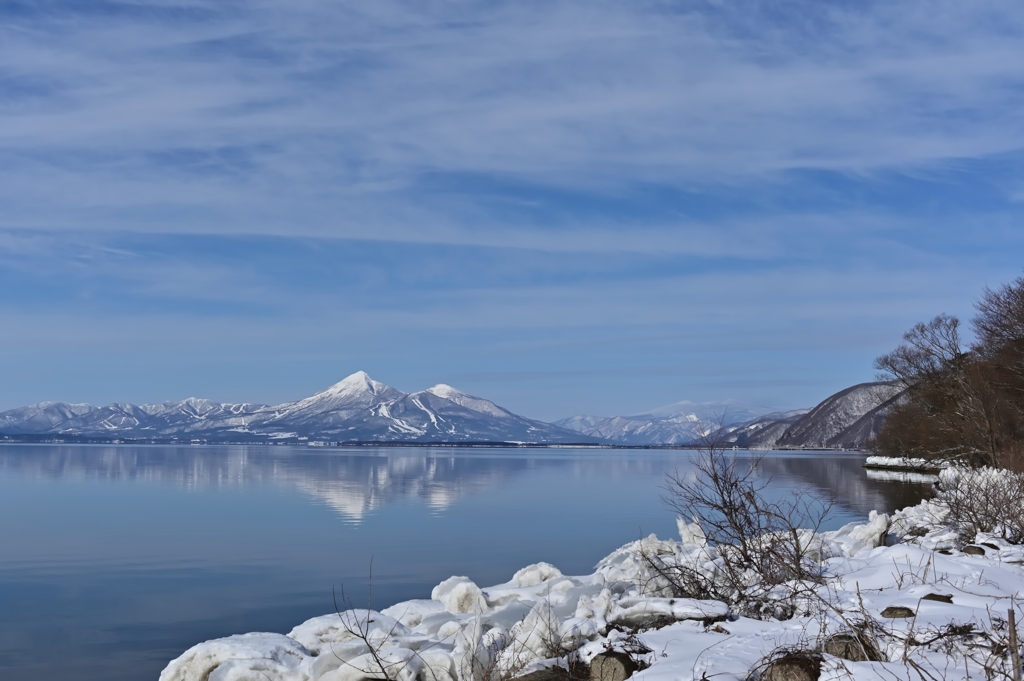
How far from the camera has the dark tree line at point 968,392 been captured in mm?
35281

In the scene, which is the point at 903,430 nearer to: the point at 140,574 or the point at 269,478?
the point at 269,478

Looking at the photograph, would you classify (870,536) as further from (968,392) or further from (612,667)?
(968,392)

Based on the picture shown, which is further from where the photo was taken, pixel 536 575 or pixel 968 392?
pixel 968 392

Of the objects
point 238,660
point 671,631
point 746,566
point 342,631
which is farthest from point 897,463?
point 238,660

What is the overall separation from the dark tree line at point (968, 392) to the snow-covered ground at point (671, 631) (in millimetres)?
7320

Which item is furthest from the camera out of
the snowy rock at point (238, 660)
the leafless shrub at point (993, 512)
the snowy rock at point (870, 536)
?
the snowy rock at point (870, 536)

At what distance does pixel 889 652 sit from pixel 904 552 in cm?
373

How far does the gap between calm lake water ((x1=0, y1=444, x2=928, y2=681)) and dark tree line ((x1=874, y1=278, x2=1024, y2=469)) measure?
3.84 meters

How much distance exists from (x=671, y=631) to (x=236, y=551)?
13809 millimetres

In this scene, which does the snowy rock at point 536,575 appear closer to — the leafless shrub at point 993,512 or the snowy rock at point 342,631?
the snowy rock at point 342,631

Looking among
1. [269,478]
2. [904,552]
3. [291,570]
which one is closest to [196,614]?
[291,570]

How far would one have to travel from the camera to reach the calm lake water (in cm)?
1216

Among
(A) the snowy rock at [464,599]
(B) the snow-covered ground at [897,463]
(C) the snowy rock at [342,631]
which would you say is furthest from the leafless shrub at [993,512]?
(B) the snow-covered ground at [897,463]

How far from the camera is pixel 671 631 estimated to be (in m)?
8.28
